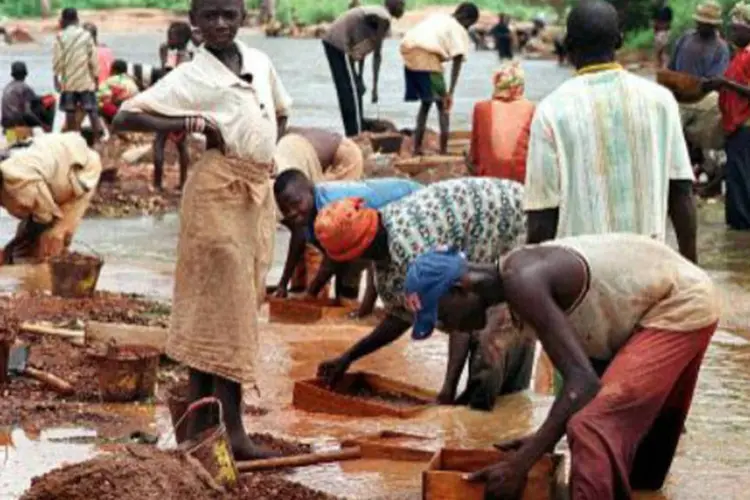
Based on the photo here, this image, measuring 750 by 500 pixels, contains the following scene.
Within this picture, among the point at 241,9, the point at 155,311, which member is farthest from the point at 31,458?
the point at 155,311

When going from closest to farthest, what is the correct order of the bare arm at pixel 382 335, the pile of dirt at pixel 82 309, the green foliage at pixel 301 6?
the bare arm at pixel 382 335, the pile of dirt at pixel 82 309, the green foliage at pixel 301 6

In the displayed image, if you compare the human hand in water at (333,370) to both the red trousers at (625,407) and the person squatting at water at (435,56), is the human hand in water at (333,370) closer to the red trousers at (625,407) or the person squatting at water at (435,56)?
the red trousers at (625,407)

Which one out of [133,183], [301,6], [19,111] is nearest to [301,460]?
[133,183]

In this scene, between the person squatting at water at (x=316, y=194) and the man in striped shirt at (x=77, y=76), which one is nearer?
the person squatting at water at (x=316, y=194)

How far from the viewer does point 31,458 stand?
24.7ft

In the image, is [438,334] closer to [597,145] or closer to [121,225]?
[597,145]

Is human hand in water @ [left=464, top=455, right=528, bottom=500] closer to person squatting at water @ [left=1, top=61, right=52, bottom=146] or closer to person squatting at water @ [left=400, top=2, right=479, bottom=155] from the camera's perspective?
person squatting at water @ [left=400, top=2, right=479, bottom=155]

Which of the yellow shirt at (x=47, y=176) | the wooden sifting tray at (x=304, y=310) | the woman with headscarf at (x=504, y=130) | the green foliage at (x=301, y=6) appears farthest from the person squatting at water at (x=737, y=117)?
the green foliage at (x=301, y=6)

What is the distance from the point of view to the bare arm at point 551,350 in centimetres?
636

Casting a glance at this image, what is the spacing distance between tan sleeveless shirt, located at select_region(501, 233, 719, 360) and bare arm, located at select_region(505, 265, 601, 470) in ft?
0.60

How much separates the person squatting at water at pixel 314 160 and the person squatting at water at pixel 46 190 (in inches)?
78.9

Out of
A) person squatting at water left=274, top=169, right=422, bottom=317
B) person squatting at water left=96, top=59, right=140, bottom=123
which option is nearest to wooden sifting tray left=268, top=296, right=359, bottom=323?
person squatting at water left=274, top=169, right=422, bottom=317

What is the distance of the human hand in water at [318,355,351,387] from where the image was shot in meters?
8.62

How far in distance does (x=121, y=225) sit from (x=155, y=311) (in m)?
5.65
